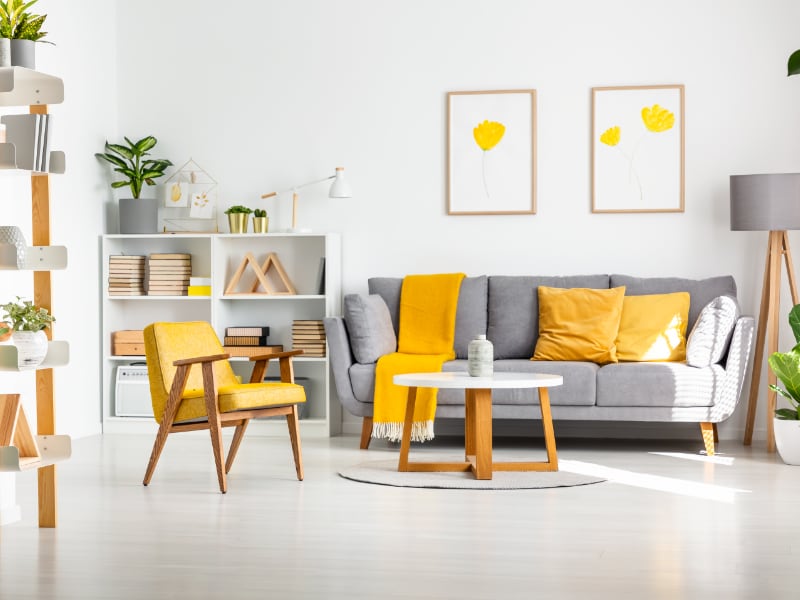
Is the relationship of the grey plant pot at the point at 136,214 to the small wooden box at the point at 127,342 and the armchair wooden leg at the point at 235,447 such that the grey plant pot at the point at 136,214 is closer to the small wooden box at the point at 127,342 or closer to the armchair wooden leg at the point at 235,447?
the small wooden box at the point at 127,342

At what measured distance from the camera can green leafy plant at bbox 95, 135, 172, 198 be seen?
690cm

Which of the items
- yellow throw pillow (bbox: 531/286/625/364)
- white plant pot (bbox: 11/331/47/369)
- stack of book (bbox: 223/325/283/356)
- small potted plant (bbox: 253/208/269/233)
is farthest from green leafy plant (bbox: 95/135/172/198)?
white plant pot (bbox: 11/331/47/369)

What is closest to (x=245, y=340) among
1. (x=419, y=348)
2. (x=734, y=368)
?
(x=419, y=348)

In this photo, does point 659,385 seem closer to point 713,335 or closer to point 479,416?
point 713,335

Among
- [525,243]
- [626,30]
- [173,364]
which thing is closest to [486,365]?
[173,364]

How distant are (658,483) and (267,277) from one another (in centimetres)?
319

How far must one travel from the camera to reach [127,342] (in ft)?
22.7

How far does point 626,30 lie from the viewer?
6.62 meters

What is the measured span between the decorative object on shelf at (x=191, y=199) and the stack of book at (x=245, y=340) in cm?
77

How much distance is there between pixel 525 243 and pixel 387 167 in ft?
3.36

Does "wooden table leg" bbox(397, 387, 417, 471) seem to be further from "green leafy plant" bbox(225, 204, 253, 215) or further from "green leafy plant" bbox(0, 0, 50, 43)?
"green leafy plant" bbox(0, 0, 50, 43)

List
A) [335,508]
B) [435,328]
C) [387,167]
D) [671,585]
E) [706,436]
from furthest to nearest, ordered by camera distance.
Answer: [387,167]
[435,328]
[706,436]
[335,508]
[671,585]

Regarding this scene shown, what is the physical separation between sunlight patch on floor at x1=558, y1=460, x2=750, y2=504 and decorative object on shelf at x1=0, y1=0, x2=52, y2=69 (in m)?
3.09

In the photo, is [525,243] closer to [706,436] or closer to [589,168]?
[589,168]
